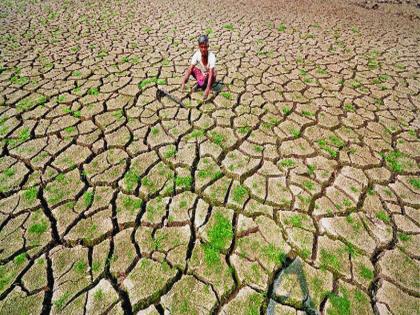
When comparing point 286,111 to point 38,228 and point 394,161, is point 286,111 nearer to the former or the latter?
point 394,161

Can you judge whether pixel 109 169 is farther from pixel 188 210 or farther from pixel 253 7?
pixel 253 7

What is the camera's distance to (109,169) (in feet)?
8.04

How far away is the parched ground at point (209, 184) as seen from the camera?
1.68 metres

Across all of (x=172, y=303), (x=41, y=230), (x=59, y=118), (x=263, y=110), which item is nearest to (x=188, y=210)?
(x=172, y=303)

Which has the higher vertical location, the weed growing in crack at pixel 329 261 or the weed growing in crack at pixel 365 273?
the weed growing in crack at pixel 329 261

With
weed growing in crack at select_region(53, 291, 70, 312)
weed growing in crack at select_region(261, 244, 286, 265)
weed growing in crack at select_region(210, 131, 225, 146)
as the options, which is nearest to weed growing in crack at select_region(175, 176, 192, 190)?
weed growing in crack at select_region(210, 131, 225, 146)

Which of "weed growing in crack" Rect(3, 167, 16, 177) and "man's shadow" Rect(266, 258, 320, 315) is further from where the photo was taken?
"weed growing in crack" Rect(3, 167, 16, 177)

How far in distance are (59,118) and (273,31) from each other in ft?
16.3

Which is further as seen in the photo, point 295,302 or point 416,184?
point 416,184

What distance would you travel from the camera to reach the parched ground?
1.68m

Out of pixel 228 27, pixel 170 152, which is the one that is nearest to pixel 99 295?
pixel 170 152

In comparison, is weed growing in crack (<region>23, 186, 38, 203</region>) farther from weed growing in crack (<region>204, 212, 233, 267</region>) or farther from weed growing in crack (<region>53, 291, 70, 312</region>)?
weed growing in crack (<region>204, 212, 233, 267</region>)

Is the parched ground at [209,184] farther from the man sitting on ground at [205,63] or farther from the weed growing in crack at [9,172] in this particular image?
the man sitting on ground at [205,63]

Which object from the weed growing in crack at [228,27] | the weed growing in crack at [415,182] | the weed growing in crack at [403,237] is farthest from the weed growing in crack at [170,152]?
the weed growing in crack at [228,27]
